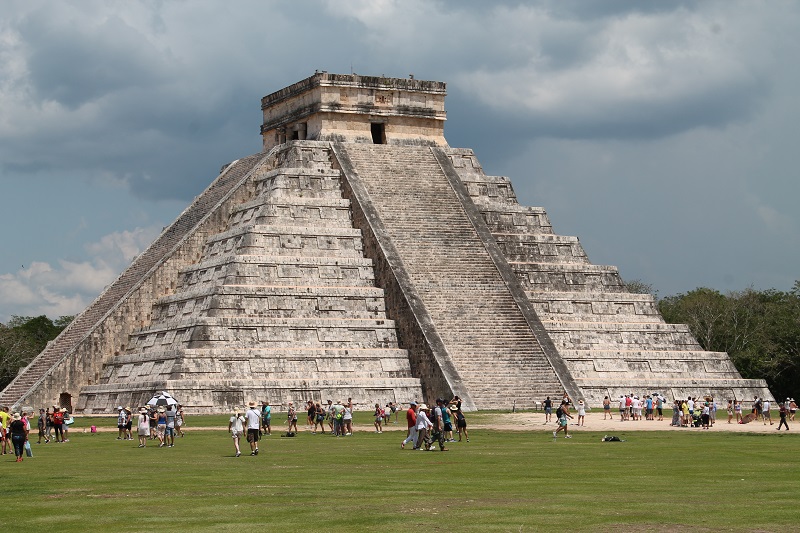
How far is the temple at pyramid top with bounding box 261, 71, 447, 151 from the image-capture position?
48156mm

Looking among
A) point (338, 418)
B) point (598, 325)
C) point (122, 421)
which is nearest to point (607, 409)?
point (598, 325)

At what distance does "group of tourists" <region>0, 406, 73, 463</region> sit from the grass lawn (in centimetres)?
36

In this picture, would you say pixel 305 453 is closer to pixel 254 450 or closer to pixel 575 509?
pixel 254 450

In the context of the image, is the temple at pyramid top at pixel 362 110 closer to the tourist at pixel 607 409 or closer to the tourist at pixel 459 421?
the tourist at pixel 607 409

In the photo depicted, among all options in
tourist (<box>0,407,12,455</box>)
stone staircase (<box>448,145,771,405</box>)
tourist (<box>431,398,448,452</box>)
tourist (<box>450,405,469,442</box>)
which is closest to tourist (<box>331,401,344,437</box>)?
tourist (<box>450,405,469,442</box>)

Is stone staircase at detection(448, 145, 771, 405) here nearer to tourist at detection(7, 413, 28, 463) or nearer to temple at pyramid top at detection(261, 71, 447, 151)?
temple at pyramid top at detection(261, 71, 447, 151)

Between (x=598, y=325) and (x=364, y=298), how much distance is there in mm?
7718

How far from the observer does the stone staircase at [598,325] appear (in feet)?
140

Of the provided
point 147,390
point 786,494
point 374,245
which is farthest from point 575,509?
point 374,245

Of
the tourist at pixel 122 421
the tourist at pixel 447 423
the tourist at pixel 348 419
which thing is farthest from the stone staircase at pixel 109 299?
the tourist at pixel 447 423

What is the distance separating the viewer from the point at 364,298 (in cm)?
4241

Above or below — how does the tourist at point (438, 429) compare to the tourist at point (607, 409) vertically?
below

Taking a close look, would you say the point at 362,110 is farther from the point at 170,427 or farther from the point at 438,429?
the point at 438,429

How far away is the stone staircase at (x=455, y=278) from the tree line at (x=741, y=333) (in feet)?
53.7
